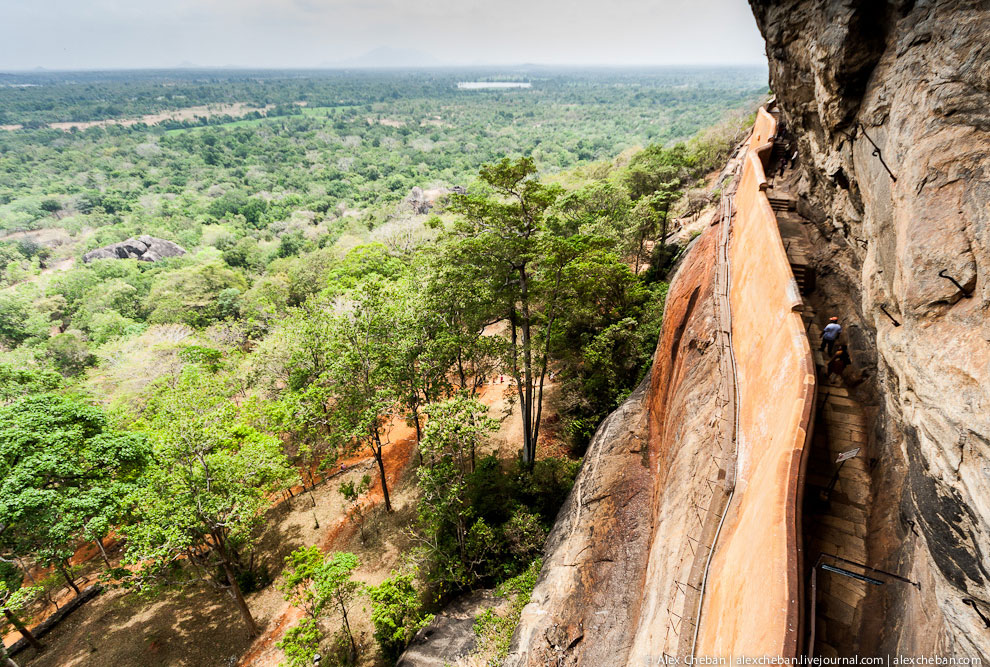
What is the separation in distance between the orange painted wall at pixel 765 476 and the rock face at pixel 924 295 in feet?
4.10

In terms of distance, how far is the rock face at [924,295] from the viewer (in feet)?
15.0

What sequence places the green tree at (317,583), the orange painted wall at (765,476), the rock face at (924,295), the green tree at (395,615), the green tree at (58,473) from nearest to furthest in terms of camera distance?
the rock face at (924,295), the orange painted wall at (765,476), the green tree at (317,583), the green tree at (58,473), the green tree at (395,615)

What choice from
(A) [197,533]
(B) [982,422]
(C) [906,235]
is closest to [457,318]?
(A) [197,533]

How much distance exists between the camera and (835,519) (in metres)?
6.61

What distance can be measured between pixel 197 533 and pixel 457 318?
38.1ft

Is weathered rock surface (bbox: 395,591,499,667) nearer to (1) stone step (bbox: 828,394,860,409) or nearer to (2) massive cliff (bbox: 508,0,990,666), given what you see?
(2) massive cliff (bbox: 508,0,990,666)

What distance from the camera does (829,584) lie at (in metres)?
6.08

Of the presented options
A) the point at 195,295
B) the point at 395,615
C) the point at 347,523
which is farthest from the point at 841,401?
the point at 195,295

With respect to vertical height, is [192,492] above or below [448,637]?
above

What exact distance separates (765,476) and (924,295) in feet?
10.5

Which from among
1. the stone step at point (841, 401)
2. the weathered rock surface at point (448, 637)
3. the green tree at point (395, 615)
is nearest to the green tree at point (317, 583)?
the green tree at point (395, 615)

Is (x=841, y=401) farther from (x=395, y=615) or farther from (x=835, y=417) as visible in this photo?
(x=395, y=615)

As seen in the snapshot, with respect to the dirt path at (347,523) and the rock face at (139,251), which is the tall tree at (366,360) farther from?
the rock face at (139,251)

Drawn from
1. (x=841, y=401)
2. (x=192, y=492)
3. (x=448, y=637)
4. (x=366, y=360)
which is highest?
(x=841, y=401)
